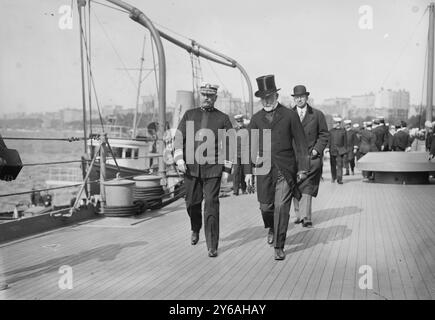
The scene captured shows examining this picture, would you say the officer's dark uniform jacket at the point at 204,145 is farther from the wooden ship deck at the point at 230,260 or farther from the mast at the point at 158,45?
the mast at the point at 158,45

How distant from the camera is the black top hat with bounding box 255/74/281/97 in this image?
5.38 metres

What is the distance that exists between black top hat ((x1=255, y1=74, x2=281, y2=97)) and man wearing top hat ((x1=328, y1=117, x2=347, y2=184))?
29.0 ft

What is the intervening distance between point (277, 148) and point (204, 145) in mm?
841

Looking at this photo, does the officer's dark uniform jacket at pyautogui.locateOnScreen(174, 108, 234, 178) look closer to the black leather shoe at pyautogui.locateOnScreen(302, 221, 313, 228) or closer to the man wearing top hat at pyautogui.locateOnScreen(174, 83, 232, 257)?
the man wearing top hat at pyautogui.locateOnScreen(174, 83, 232, 257)

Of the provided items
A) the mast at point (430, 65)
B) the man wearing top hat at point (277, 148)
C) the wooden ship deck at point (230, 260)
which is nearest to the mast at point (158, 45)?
the wooden ship deck at point (230, 260)

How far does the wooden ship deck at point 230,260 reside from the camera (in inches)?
159

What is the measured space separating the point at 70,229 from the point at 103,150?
1770 mm

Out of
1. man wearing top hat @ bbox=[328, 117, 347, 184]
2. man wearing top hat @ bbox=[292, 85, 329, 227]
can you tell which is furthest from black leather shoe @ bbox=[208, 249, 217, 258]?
man wearing top hat @ bbox=[328, 117, 347, 184]

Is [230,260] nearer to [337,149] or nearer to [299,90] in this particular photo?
[299,90]

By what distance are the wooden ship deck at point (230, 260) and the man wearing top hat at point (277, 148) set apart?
2.29 ft

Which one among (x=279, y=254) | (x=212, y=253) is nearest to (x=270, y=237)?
(x=279, y=254)

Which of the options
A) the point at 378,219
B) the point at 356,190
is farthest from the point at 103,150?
the point at 356,190
